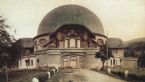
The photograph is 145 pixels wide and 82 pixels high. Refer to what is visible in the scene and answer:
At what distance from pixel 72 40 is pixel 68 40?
1.03 feet

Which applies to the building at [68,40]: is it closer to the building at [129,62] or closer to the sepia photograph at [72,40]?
the sepia photograph at [72,40]

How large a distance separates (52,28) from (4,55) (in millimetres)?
16081

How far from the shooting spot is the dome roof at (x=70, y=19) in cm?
2824

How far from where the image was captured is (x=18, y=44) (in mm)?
15781

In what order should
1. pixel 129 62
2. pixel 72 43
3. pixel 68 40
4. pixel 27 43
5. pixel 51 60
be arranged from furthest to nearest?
pixel 27 43
pixel 129 62
pixel 68 40
pixel 72 43
pixel 51 60

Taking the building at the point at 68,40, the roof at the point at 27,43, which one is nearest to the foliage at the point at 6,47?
the building at the point at 68,40

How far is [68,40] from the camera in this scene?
2703 cm

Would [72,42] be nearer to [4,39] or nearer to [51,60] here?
[51,60]

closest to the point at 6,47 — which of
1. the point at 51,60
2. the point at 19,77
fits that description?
the point at 19,77

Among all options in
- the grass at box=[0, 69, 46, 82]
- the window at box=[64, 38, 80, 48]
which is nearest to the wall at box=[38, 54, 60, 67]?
the window at box=[64, 38, 80, 48]

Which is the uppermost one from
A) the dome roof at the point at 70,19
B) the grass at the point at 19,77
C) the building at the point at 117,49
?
the dome roof at the point at 70,19

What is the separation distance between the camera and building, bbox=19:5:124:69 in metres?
25.8

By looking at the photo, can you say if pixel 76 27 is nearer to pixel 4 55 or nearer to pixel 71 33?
pixel 71 33

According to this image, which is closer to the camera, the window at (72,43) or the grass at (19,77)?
the grass at (19,77)
